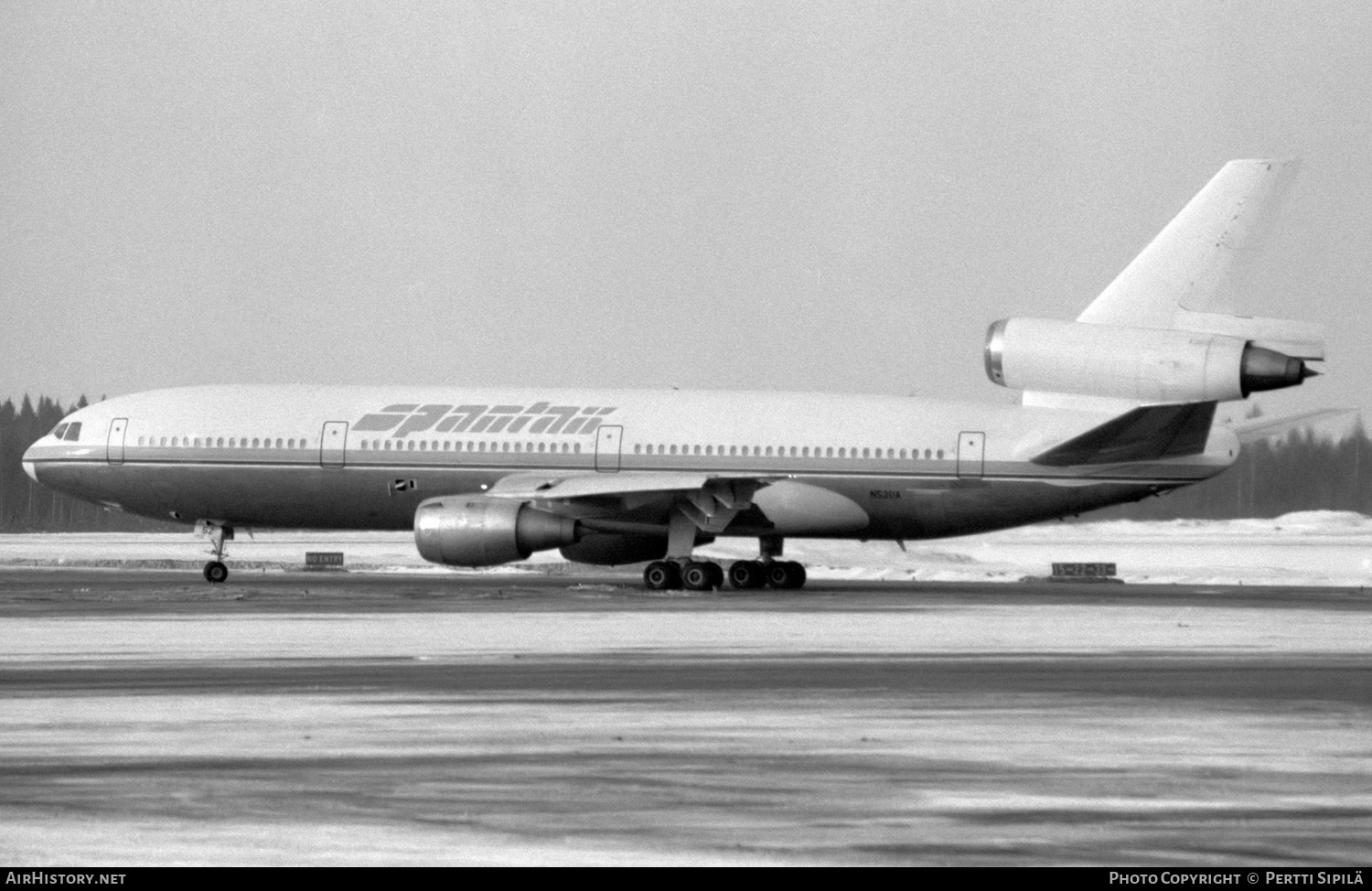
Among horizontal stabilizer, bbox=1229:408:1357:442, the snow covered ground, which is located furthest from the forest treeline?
horizontal stabilizer, bbox=1229:408:1357:442

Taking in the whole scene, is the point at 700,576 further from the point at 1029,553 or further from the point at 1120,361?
the point at 1029,553

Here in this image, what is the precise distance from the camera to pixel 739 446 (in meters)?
39.8

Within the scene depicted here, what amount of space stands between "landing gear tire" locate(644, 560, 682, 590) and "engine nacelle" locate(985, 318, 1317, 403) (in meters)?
7.28

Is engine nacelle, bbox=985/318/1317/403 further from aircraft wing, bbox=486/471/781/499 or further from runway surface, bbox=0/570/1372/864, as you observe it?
runway surface, bbox=0/570/1372/864

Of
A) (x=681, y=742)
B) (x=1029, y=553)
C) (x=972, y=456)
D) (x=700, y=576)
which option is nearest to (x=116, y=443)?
(x=700, y=576)

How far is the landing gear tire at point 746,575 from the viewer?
39.8 meters

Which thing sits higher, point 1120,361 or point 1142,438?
point 1120,361

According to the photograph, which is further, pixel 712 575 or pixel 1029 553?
pixel 1029 553

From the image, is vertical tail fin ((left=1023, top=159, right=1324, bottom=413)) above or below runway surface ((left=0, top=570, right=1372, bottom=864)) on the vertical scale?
above

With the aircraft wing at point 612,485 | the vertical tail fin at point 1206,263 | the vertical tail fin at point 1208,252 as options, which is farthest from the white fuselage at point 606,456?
the vertical tail fin at point 1208,252

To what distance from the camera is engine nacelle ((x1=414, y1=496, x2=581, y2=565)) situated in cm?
3684

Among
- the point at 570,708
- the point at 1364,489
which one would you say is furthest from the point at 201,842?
the point at 1364,489

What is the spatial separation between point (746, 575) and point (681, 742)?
85.7 feet

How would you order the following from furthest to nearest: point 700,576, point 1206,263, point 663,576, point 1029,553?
point 1029,553
point 663,576
point 700,576
point 1206,263
